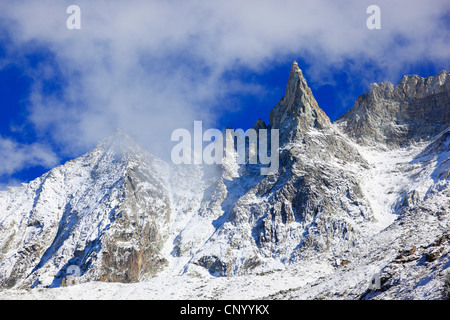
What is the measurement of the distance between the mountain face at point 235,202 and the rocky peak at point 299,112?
0.58m

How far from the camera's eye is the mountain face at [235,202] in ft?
435

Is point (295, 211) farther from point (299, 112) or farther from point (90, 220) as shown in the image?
point (90, 220)

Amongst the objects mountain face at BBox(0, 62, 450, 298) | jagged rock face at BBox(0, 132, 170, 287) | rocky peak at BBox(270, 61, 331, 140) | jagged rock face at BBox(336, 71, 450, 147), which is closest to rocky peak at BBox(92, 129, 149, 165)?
jagged rock face at BBox(0, 132, 170, 287)

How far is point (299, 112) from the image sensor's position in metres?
186

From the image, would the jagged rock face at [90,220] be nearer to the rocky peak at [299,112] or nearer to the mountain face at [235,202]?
the mountain face at [235,202]

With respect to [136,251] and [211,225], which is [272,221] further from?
[136,251]

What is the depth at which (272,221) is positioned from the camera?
141 metres

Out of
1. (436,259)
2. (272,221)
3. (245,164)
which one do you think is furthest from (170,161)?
(436,259)

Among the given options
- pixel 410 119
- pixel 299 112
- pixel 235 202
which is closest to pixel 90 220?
pixel 235 202

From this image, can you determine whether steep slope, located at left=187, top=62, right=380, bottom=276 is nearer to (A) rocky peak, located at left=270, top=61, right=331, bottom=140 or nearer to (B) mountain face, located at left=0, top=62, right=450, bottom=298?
(B) mountain face, located at left=0, top=62, right=450, bottom=298

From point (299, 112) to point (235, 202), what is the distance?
162ft

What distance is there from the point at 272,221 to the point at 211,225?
22.4 m

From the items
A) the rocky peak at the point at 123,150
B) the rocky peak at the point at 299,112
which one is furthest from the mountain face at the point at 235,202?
the rocky peak at the point at 123,150

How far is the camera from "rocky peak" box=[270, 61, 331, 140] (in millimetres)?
181113
